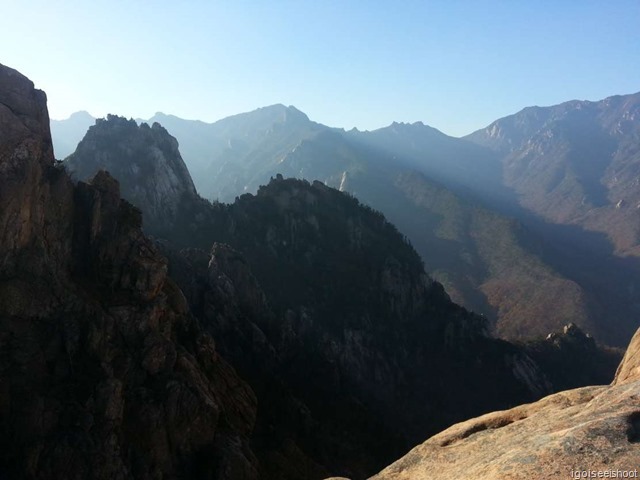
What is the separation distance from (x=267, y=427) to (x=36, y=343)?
22.9 metres

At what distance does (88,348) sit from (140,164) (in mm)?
82813

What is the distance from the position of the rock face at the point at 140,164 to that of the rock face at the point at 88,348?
63555 mm

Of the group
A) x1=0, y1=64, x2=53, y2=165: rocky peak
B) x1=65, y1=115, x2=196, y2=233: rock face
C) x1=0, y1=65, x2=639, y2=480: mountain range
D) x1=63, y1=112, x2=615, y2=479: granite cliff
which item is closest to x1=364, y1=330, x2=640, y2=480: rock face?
x1=0, y1=65, x2=639, y2=480: mountain range

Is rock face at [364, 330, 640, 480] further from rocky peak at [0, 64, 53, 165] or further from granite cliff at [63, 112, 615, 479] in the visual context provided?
granite cliff at [63, 112, 615, 479]

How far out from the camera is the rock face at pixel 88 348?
30828 mm

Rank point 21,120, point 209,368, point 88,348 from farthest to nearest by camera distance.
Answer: point 209,368
point 21,120
point 88,348

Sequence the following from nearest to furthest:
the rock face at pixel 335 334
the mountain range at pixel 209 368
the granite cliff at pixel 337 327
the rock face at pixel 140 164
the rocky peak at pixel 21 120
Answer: the mountain range at pixel 209 368, the rocky peak at pixel 21 120, the rock face at pixel 335 334, the granite cliff at pixel 337 327, the rock face at pixel 140 164

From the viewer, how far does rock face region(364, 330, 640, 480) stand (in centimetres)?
1088

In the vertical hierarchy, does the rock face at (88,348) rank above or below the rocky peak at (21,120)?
below

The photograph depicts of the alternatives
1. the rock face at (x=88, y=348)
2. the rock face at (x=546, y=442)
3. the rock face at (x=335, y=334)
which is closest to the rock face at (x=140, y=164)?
the rock face at (x=335, y=334)

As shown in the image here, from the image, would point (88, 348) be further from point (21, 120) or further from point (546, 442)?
point (546, 442)

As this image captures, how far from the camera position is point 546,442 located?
12.1 meters

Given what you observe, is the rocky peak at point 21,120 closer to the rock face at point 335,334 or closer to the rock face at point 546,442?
the rock face at point 335,334

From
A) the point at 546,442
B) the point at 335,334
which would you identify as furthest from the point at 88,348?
the point at 335,334
